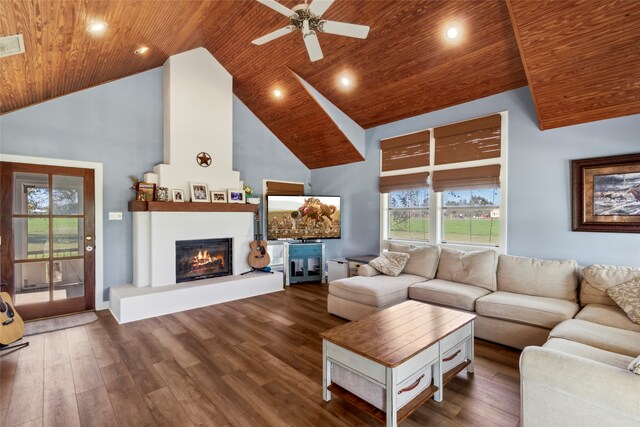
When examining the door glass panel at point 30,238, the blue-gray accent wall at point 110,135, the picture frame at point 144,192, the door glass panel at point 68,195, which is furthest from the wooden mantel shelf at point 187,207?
the door glass panel at point 30,238

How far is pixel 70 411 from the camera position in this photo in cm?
212

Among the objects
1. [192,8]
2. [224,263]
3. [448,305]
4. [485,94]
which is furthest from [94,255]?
[485,94]

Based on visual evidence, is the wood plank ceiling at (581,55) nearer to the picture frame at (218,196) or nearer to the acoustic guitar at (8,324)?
the picture frame at (218,196)

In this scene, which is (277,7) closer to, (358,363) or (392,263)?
(358,363)

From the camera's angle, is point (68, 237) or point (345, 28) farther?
point (68, 237)

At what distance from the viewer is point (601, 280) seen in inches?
118

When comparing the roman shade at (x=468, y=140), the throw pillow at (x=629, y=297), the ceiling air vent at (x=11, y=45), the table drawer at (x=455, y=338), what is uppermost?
the ceiling air vent at (x=11, y=45)

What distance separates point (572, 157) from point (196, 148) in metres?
5.14

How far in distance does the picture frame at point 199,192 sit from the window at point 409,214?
318cm

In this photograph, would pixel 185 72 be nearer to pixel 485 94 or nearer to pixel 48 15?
pixel 48 15

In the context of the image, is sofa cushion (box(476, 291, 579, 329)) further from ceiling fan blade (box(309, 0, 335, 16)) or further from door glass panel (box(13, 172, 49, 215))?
door glass panel (box(13, 172, 49, 215))

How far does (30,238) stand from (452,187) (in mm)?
5759

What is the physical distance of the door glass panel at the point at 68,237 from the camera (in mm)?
4035

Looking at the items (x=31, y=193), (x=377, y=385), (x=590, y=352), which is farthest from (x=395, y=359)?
(x=31, y=193)
